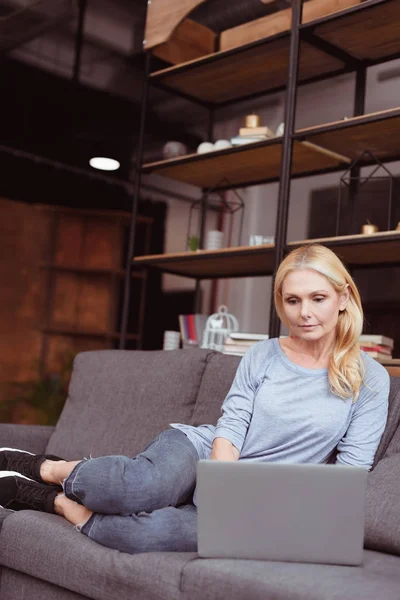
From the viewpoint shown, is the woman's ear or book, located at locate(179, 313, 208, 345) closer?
the woman's ear

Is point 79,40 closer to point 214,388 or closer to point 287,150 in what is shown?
point 287,150

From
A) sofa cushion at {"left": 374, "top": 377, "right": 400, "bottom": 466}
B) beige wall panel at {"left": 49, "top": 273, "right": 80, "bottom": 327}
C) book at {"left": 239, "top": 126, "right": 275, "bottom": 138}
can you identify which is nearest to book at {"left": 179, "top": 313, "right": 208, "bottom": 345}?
book at {"left": 239, "top": 126, "right": 275, "bottom": 138}

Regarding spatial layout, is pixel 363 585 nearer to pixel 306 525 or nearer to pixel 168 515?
pixel 306 525

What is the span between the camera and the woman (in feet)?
5.70

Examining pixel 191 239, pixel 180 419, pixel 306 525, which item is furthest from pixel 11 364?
pixel 306 525

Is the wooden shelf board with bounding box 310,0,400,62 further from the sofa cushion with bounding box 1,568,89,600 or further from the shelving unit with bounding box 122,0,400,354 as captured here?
the sofa cushion with bounding box 1,568,89,600

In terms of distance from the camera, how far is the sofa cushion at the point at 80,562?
1.57 metres

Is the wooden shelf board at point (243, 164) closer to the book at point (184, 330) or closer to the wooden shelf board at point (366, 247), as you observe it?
the wooden shelf board at point (366, 247)

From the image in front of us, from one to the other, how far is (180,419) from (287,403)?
2.15 ft

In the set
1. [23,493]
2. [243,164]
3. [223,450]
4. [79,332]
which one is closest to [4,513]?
[23,493]

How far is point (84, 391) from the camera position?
2893mm

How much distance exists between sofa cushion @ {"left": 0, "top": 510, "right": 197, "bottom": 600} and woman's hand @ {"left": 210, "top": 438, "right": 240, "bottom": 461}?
11.6 inches

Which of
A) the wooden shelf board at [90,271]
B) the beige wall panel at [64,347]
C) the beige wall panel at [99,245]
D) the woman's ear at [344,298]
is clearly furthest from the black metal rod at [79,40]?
the woman's ear at [344,298]

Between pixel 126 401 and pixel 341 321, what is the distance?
3.27 feet
